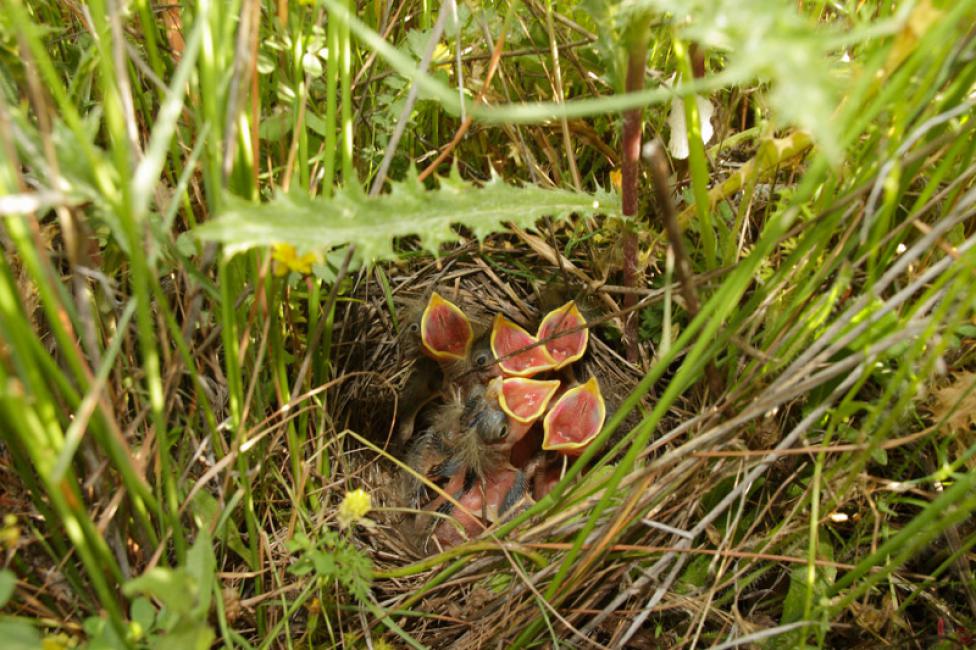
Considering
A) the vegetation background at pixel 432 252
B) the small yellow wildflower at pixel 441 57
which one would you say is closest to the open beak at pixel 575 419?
the vegetation background at pixel 432 252

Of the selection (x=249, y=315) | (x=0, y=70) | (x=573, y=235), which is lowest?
(x=573, y=235)

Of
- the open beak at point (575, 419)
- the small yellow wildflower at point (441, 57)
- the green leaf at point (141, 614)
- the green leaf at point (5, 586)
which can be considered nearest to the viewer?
the green leaf at point (5, 586)

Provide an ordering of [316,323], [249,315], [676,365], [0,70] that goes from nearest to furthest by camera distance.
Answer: [0,70]
[249,315]
[316,323]
[676,365]

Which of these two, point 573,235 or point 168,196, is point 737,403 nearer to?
point 573,235

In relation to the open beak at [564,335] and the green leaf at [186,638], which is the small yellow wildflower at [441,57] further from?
the green leaf at [186,638]

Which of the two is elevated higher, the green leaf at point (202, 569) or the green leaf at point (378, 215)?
the green leaf at point (378, 215)

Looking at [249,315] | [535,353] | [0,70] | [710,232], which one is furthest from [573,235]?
[0,70]
